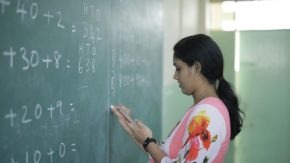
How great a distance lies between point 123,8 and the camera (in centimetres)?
189

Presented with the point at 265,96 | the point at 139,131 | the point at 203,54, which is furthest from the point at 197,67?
the point at 265,96

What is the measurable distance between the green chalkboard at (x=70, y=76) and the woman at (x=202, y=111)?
0.94 ft

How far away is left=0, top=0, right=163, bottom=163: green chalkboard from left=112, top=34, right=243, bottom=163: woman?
0.29 meters

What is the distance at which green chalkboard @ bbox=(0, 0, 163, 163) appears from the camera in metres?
1.07

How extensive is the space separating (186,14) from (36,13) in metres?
2.42

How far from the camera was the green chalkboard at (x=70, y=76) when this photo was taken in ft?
3.52

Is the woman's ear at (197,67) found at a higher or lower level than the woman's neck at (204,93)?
higher

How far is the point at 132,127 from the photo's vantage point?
174 cm

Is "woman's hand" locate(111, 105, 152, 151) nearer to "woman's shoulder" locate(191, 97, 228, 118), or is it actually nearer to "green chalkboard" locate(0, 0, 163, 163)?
"green chalkboard" locate(0, 0, 163, 163)

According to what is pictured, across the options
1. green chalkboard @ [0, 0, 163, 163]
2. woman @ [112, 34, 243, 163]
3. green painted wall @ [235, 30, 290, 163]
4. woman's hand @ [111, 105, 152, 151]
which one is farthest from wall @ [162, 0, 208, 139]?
woman @ [112, 34, 243, 163]

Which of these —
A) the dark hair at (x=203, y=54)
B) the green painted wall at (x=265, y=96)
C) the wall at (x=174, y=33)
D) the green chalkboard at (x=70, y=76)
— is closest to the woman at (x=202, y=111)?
the dark hair at (x=203, y=54)

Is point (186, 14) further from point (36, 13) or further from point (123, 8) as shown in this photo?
point (36, 13)

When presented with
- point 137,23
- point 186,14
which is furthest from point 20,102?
point 186,14

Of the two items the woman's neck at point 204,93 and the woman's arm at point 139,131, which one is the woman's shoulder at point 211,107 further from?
the woman's arm at point 139,131
